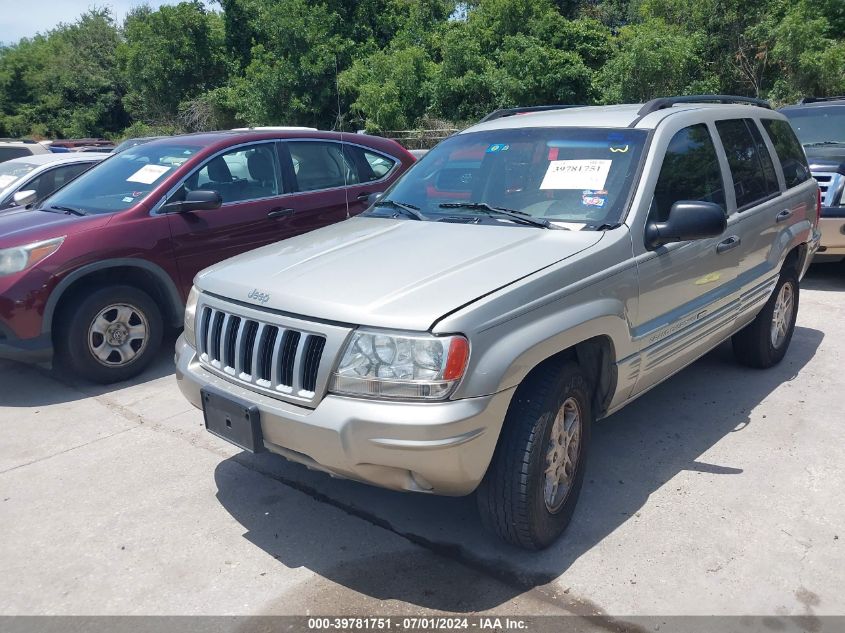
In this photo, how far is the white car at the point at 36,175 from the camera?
8500mm

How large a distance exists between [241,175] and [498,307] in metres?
3.96

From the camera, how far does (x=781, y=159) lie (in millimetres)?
5258

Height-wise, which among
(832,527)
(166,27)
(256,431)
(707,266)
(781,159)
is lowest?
(832,527)

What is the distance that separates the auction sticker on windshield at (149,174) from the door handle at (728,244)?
13.6ft

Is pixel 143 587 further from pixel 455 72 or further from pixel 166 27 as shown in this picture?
pixel 166 27

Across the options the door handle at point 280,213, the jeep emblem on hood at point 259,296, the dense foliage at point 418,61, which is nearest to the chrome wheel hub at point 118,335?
the door handle at point 280,213

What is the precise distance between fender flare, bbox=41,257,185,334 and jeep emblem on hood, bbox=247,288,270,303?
2.59 metres

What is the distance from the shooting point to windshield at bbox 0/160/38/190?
9.24 metres

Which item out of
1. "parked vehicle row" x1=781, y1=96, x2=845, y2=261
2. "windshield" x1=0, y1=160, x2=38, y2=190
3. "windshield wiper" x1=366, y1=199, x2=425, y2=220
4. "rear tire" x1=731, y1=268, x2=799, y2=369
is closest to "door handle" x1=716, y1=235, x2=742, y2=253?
"rear tire" x1=731, y1=268, x2=799, y2=369

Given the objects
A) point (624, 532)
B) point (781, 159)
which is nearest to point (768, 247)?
point (781, 159)

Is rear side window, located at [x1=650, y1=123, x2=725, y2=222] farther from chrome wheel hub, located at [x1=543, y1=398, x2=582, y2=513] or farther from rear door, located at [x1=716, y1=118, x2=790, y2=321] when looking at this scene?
chrome wheel hub, located at [x1=543, y1=398, x2=582, y2=513]

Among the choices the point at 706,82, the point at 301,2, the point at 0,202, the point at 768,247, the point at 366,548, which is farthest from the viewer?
the point at 301,2

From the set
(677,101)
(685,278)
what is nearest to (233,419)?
(685,278)

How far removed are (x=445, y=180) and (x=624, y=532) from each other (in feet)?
7.07
